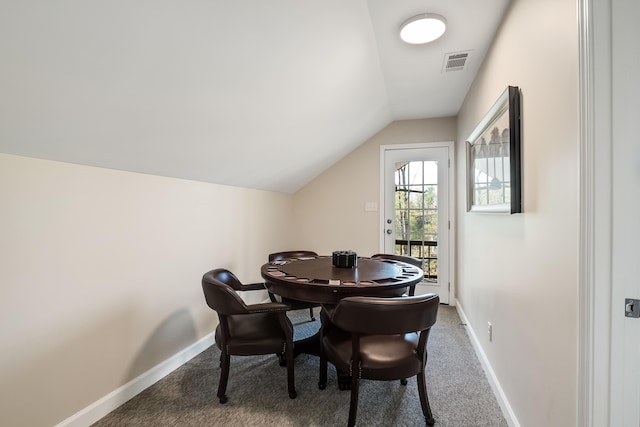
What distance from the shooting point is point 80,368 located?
1.51m

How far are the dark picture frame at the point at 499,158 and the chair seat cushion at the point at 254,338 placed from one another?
58.9 inches

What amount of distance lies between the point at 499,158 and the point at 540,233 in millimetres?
631

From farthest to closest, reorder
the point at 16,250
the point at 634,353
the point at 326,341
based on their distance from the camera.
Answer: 1. the point at 326,341
2. the point at 16,250
3. the point at 634,353

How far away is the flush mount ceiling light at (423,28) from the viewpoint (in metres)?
1.75

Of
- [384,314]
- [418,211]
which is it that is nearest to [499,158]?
[384,314]

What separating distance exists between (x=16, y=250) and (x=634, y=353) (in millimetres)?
2362

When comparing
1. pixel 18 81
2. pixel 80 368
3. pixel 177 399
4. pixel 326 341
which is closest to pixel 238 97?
pixel 18 81

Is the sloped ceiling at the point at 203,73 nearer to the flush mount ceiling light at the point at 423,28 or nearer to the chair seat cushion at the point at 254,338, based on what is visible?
the flush mount ceiling light at the point at 423,28

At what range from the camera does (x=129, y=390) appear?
1746mm

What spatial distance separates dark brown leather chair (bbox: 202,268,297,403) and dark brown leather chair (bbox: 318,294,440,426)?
293 mm

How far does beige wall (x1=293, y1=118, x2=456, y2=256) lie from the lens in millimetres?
3738

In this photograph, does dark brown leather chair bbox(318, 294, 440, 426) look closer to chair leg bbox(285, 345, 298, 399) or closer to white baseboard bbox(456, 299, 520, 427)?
chair leg bbox(285, 345, 298, 399)

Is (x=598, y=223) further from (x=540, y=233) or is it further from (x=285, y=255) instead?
(x=285, y=255)

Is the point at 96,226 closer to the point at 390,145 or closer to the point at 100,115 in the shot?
the point at 100,115
